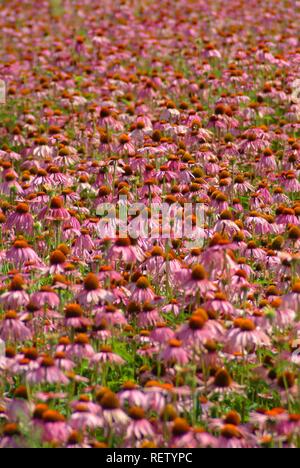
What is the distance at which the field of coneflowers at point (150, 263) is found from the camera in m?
4.52

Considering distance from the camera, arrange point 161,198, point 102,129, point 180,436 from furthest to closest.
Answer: point 102,129, point 161,198, point 180,436

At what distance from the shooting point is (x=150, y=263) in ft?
19.1

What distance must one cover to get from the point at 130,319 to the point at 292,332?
113cm

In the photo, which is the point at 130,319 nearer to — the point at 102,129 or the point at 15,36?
the point at 102,129

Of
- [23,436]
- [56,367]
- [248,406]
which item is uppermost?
[56,367]

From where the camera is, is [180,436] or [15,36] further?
[15,36]

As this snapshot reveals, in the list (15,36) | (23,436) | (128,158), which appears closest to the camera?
(23,436)

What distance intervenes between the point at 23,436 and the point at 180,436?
0.87 metres

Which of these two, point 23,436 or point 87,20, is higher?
point 87,20

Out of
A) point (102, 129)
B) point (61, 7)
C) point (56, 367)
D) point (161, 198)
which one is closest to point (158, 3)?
point (61, 7)

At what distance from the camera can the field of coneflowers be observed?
4.52 m

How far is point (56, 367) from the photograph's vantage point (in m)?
4.57

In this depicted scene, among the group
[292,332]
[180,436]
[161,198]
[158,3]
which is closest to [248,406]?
[292,332]

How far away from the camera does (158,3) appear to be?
1880 cm
